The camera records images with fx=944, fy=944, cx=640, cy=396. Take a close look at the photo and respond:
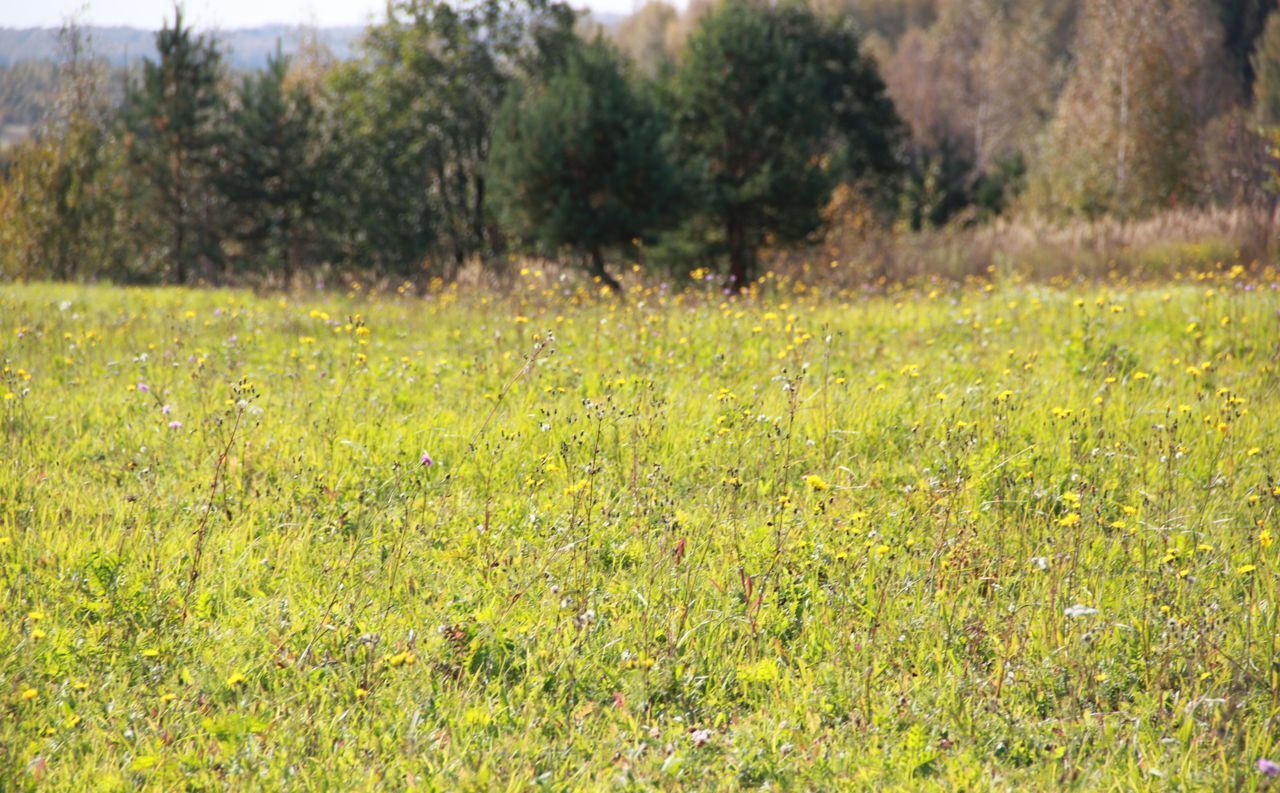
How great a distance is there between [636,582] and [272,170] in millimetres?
25618

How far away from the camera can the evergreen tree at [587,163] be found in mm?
16547

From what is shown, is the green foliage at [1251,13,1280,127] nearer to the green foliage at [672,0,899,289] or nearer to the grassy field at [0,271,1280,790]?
the green foliage at [672,0,899,289]

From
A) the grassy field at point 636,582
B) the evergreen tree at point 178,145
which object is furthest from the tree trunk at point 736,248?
the evergreen tree at point 178,145

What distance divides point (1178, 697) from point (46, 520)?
4.24m

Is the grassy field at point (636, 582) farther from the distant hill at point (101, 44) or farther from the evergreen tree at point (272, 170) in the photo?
the distant hill at point (101, 44)

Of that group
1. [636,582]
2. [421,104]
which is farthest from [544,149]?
[636,582]

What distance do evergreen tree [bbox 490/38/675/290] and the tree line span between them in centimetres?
4

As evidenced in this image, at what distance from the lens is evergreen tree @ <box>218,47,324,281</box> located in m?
25.2

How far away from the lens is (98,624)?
3.13 metres

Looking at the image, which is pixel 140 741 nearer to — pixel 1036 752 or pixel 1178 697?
pixel 1036 752

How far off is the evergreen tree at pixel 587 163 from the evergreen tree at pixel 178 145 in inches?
456

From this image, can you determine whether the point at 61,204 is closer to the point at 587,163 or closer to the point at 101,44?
the point at 101,44

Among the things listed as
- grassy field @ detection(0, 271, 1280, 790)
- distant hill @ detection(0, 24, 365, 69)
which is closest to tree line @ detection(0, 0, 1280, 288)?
distant hill @ detection(0, 24, 365, 69)

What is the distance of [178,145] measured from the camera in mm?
24547
